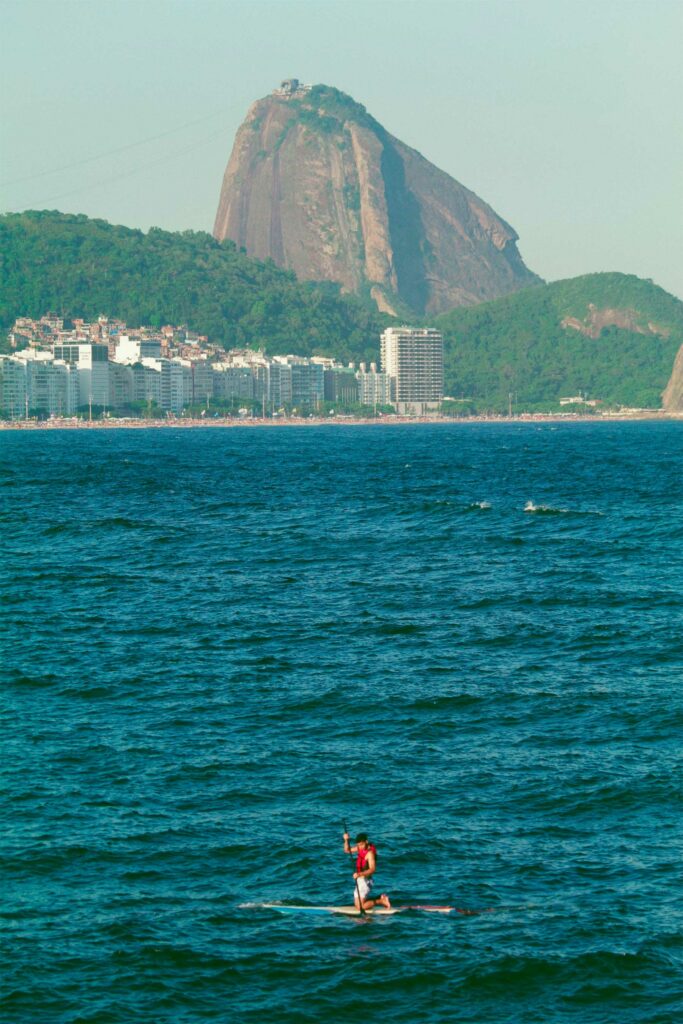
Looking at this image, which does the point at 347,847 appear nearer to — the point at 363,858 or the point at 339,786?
the point at 363,858

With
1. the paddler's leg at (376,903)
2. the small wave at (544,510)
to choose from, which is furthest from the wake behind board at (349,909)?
the small wave at (544,510)

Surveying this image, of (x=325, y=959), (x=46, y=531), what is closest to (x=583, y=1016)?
(x=325, y=959)

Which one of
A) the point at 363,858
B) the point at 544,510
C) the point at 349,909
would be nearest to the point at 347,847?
the point at 363,858

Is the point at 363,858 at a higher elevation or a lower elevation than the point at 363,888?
higher

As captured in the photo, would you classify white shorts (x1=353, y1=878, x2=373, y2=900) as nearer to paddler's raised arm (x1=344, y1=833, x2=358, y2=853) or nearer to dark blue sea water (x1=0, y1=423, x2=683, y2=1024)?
dark blue sea water (x1=0, y1=423, x2=683, y2=1024)

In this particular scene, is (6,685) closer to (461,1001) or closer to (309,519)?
(461,1001)

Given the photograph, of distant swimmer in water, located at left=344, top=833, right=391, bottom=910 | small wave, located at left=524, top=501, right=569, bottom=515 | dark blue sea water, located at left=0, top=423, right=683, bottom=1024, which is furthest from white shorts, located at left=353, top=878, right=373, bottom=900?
small wave, located at left=524, top=501, right=569, bottom=515
